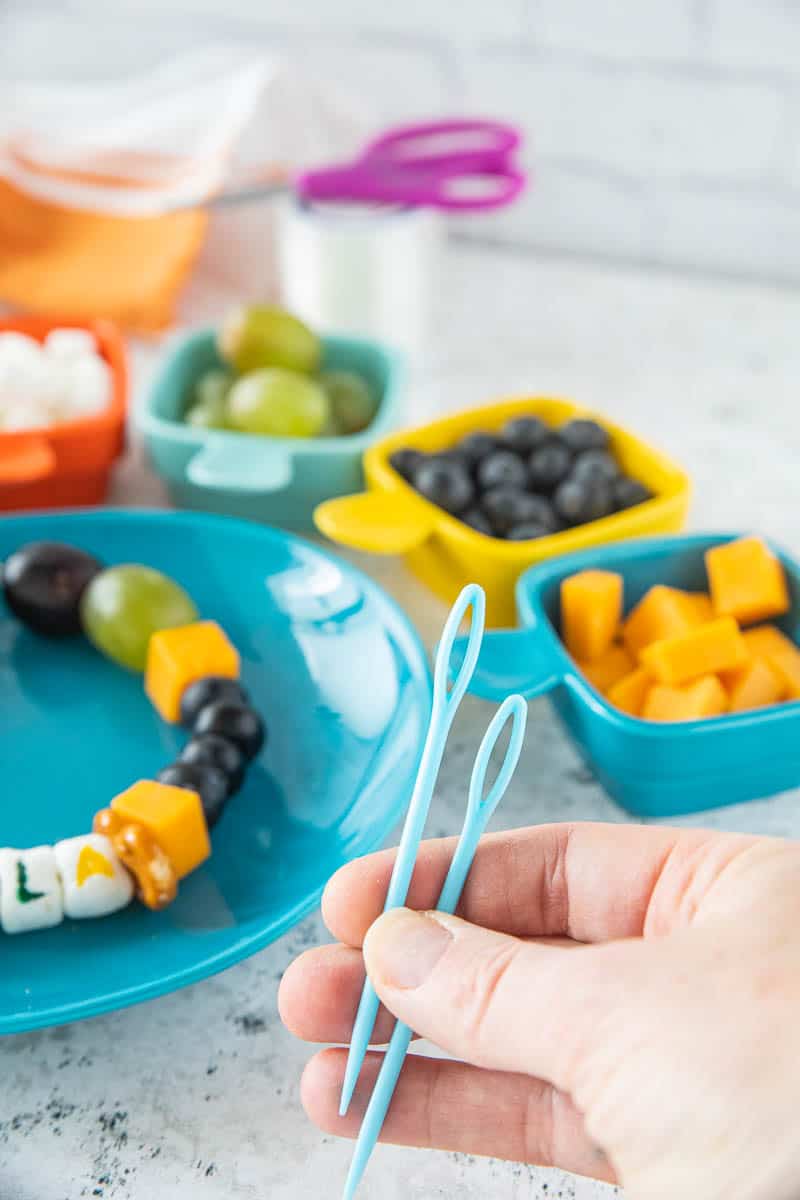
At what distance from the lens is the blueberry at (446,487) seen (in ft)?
2.54

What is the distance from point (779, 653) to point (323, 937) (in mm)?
321

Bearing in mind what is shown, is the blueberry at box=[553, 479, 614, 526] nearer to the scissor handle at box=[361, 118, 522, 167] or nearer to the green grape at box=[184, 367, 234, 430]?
the green grape at box=[184, 367, 234, 430]

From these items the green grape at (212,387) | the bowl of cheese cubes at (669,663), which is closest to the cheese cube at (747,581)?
the bowl of cheese cubes at (669,663)

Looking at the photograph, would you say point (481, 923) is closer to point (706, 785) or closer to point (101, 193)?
point (706, 785)

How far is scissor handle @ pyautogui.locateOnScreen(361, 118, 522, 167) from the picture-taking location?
3.68ft

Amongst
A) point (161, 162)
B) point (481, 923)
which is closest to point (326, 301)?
point (161, 162)

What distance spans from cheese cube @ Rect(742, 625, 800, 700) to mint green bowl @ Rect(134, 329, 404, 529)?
1.05 feet

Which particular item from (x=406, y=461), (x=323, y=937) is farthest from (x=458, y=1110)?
(x=406, y=461)

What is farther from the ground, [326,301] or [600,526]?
[326,301]

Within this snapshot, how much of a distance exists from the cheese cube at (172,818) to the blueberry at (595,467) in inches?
14.8

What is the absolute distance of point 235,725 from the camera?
0.64 meters

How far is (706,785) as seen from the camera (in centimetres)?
62

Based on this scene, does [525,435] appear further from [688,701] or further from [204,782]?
[204,782]

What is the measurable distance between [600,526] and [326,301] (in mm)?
530
